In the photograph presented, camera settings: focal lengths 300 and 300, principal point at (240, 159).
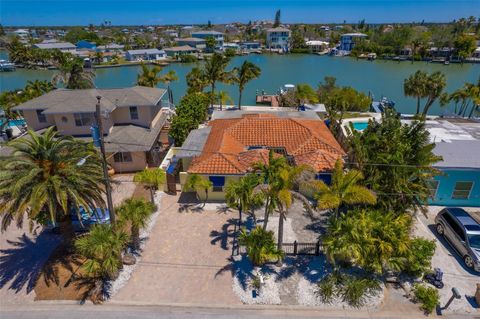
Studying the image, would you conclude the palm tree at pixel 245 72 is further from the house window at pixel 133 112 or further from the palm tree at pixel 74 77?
the palm tree at pixel 74 77

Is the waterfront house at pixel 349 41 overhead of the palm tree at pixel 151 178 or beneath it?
overhead

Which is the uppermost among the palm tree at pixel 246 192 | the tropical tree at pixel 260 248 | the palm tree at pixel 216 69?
the palm tree at pixel 216 69

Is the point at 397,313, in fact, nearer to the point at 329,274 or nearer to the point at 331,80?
the point at 329,274

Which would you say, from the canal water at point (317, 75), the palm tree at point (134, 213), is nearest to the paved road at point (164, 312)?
the palm tree at point (134, 213)

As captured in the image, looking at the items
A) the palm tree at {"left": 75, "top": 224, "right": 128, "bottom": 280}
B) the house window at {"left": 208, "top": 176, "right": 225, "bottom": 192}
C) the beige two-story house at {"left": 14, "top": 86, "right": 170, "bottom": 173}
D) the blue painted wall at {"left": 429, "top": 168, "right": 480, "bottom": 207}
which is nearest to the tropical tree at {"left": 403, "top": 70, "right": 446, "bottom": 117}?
the blue painted wall at {"left": 429, "top": 168, "right": 480, "bottom": 207}

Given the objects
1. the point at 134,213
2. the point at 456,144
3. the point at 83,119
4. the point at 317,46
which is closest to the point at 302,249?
the point at 134,213

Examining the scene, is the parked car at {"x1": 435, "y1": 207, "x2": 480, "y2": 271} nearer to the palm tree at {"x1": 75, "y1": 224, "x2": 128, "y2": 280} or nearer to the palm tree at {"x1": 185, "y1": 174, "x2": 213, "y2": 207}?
the palm tree at {"x1": 185, "y1": 174, "x2": 213, "y2": 207}

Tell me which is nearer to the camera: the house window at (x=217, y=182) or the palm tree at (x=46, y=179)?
the palm tree at (x=46, y=179)
